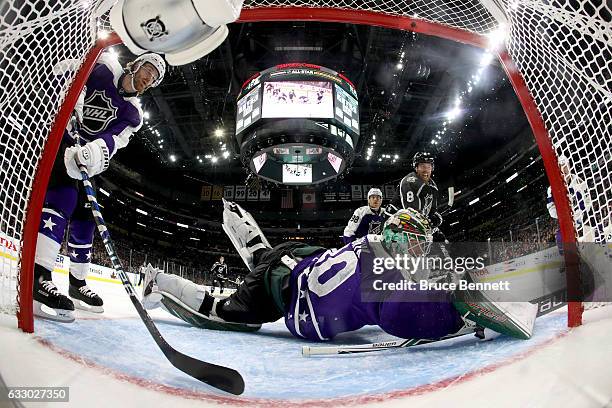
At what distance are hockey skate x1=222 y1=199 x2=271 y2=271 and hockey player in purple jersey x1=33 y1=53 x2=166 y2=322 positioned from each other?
17.2 inches

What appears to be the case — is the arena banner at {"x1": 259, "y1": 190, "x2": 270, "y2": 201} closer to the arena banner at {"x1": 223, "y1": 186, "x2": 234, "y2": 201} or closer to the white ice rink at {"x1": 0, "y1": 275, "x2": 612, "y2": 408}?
Answer: the arena banner at {"x1": 223, "y1": 186, "x2": 234, "y2": 201}

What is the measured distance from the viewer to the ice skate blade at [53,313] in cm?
79

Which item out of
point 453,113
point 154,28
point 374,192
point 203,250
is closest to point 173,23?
point 154,28

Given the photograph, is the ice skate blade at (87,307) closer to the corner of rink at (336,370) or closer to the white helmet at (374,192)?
the corner of rink at (336,370)

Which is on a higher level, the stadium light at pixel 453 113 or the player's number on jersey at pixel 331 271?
the stadium light at pixel 453 113

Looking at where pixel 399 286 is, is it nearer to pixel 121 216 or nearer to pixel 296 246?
pixel 296 246

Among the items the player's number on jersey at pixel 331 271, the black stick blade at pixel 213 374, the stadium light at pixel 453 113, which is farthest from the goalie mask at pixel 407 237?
the stadium light at pixel 453 113

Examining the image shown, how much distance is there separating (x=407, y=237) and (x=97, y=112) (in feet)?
Answer: 2.71

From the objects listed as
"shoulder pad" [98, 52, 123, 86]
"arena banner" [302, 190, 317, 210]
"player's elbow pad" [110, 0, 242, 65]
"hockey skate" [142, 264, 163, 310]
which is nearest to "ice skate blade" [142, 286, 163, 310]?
"hockey skate" [142, 264, 163, 310]

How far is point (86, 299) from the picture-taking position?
1.04 m

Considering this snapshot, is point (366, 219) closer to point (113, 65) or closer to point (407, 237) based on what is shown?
point (407, 237)

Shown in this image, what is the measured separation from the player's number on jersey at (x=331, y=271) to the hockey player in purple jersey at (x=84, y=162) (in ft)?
1.85

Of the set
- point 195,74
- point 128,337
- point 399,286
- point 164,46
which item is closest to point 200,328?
point 128,337

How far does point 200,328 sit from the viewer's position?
103 cm
